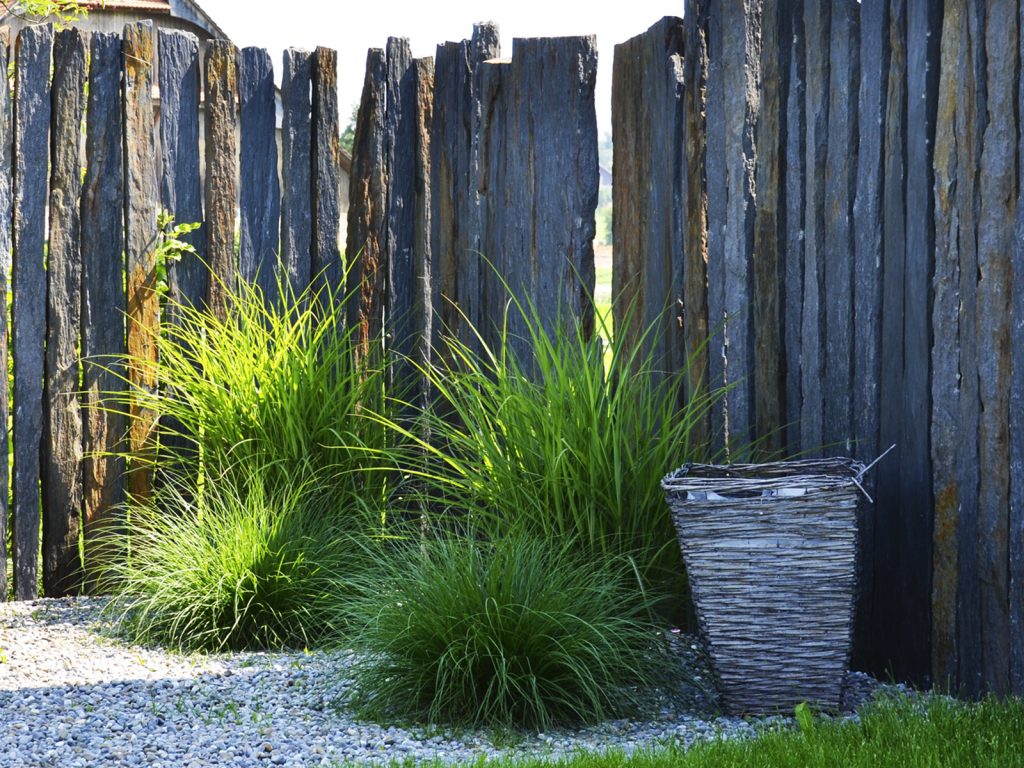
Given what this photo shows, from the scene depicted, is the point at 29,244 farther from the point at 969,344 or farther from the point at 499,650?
the point at 969,344

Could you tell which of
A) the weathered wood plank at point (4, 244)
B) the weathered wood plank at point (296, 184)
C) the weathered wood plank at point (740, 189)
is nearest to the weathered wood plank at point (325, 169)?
the weathered wood plank at point (296, 184)

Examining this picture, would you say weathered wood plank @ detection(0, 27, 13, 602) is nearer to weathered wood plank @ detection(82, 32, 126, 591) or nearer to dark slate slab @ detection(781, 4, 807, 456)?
weathered wood plank @ detection(82, 32, 126, 591)

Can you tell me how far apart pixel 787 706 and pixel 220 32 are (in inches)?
455

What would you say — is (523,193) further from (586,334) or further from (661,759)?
(661,759)

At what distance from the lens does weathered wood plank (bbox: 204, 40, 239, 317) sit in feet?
16.0

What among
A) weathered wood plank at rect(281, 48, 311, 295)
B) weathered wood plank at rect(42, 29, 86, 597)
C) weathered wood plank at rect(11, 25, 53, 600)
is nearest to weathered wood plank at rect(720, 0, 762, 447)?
weathered wood plank at rect(281, 48, 311, 295)

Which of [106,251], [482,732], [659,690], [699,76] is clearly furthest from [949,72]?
[106,251]

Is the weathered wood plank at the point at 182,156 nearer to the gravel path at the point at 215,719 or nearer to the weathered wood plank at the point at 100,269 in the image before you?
the weathered wood plank at the point at 100,269

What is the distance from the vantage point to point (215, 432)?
4.54 metres

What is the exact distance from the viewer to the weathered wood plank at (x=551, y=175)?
4574 millimetres

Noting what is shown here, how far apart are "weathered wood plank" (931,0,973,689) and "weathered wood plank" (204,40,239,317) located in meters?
2.76

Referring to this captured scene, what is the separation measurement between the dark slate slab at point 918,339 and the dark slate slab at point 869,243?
10cm

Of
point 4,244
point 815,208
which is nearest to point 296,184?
point 4,244

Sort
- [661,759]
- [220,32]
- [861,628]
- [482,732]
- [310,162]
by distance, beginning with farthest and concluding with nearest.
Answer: [220,32] → [310,162] → [861,628] → [482,732] → [661,759]
